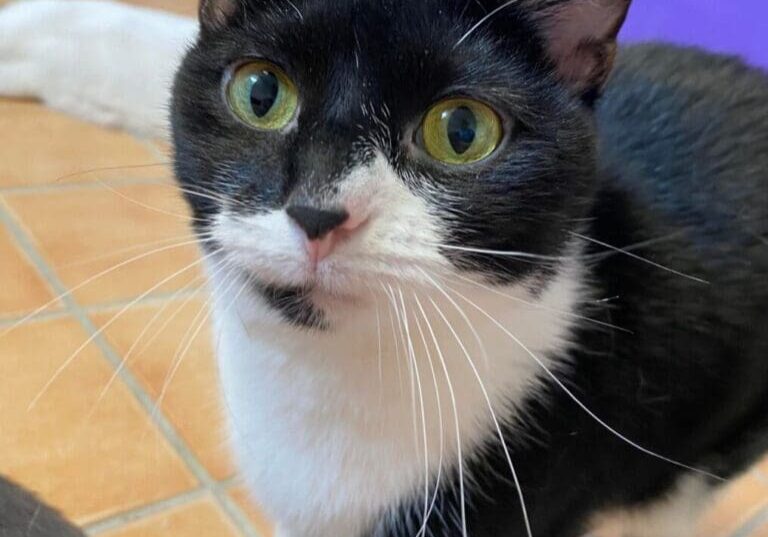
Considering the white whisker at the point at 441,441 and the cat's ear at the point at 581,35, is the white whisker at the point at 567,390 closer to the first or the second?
the white whisker at the point at 441,441

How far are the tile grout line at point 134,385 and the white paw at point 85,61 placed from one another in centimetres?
41

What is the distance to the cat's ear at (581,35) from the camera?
675 millimetres

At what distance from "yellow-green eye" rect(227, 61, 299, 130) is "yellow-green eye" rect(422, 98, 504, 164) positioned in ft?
0.30

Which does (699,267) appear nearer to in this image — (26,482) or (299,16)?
(299,16)

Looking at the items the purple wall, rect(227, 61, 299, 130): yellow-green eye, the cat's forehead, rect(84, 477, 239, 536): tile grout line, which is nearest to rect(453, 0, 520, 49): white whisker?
the cat's forehead

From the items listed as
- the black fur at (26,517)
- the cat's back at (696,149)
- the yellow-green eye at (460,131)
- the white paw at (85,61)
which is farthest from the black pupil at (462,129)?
the white paw at (85,61)

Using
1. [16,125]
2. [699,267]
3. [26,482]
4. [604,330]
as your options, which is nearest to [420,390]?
[604,330]

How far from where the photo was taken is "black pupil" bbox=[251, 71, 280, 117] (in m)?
0.63

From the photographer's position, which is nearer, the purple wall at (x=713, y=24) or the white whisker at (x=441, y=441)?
the white whisker at (x=441, y=441)

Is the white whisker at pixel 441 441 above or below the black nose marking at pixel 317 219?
below

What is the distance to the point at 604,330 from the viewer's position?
81 cm

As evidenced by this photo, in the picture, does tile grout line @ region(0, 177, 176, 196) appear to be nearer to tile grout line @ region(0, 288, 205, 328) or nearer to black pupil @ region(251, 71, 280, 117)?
tile grout line @ region(0, 288, 205, 328)

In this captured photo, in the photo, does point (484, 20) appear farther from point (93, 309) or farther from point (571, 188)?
point (93, 309)

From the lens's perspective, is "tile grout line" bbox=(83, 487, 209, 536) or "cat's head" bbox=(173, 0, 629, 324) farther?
"tile grout line" bbox=(83, 487, 209, 536)
